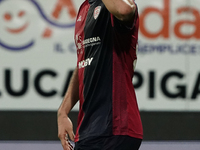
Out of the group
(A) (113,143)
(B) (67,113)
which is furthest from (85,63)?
(A) (113,143)

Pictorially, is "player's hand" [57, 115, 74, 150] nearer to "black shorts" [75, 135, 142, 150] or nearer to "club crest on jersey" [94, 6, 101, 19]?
"black shorts" [75, 135, 142, 150]

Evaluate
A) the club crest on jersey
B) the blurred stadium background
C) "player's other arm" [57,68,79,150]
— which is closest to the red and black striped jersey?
the club crest on jersey

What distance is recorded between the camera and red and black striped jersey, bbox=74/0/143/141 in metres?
2.23

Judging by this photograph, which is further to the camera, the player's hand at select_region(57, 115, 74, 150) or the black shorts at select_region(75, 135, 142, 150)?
the player's hand at select_region(57, 115, 74, 150)

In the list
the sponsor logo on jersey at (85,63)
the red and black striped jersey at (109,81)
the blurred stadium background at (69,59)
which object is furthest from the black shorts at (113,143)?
the blurred stadium background at (69,59)

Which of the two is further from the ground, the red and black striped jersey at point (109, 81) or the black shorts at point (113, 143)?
the red and black striped jersey at point (109, 81)

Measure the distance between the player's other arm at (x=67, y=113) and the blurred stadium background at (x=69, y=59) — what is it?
4349 millimetres

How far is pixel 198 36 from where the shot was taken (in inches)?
273

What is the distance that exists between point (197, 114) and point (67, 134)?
15.6 feet

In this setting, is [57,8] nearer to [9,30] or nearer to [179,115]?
[9,30]

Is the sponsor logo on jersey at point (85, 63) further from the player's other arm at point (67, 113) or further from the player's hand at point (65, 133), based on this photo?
the player's hand at point (65, 133)

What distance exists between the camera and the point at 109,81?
7.40 feet

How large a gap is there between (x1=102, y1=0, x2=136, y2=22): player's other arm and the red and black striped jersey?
A: 0.23 ft

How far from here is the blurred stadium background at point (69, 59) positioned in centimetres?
691
